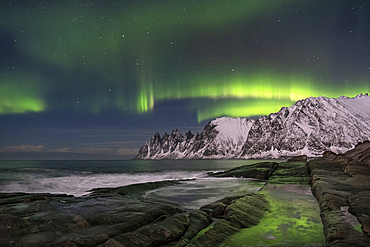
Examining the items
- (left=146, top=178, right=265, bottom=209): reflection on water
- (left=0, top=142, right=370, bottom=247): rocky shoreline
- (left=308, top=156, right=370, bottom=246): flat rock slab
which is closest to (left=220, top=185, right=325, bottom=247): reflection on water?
(left=0, top=142, right=370, bottom=247): rocky shoreline

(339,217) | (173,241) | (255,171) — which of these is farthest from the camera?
(255,171)

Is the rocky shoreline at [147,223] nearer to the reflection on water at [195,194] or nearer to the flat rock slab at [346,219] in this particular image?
the flat rock slab at [346,219]

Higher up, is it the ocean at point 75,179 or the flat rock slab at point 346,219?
the flat rock slab at point 346,219

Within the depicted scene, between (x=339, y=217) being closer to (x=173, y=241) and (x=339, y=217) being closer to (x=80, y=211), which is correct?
(x=173, y=241)

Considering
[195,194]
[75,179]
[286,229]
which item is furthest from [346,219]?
[75,179]

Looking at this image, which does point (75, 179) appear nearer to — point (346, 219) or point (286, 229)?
point (286, 229)

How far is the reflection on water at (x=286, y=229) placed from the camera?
6.50 metres

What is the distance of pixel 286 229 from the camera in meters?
7.59

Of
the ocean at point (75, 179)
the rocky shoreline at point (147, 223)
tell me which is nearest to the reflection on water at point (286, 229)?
the rocky shoreline at point (147, 223)

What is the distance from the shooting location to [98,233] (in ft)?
20.3

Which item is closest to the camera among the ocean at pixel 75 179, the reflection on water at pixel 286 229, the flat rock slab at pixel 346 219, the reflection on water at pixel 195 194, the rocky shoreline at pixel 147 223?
the flat rock slab at pixel 346 219

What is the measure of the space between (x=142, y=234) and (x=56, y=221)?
2794 mm

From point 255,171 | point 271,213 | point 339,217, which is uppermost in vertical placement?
point 339,217

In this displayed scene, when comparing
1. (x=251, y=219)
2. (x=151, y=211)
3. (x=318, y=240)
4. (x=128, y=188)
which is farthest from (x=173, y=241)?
(x=128, y=188)
